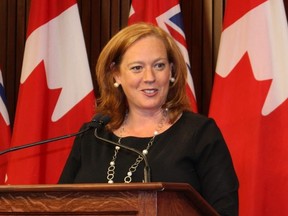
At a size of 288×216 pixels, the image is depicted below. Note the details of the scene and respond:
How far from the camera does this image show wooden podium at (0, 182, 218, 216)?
1.46 m

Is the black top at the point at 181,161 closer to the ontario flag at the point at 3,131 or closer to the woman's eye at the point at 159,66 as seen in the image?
the woman's eye at the point at 159,66

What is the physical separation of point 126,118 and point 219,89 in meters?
0.81

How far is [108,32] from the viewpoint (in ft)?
12.7

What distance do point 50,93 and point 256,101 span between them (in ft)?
3.97

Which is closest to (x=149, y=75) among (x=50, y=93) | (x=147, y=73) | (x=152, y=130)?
(x=147, y=73)

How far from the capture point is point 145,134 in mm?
2467

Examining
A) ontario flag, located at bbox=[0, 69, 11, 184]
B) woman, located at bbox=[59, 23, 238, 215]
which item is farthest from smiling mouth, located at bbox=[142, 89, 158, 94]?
ontario flag, located at bbox=[0, 69, 11, 184]

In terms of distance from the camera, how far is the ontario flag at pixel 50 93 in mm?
3486

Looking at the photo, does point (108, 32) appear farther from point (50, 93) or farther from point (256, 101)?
point (256, 101)

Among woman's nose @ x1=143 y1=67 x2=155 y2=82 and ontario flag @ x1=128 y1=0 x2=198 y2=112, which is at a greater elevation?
ontario flag @ x1=128 y1=0 x2=198 y2=112

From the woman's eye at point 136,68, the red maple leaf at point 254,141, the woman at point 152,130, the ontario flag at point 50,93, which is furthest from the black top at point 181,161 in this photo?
the ontario flag at point 50,93

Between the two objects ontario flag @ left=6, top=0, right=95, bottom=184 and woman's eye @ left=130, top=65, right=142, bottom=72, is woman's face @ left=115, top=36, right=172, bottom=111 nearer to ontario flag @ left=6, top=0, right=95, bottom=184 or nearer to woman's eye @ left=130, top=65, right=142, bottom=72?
woman's eye @ left=130, top=65, right=142, bottom=72

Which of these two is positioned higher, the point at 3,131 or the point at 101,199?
the point at 3,131

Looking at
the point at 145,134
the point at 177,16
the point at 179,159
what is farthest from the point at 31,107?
the point at 179,159
